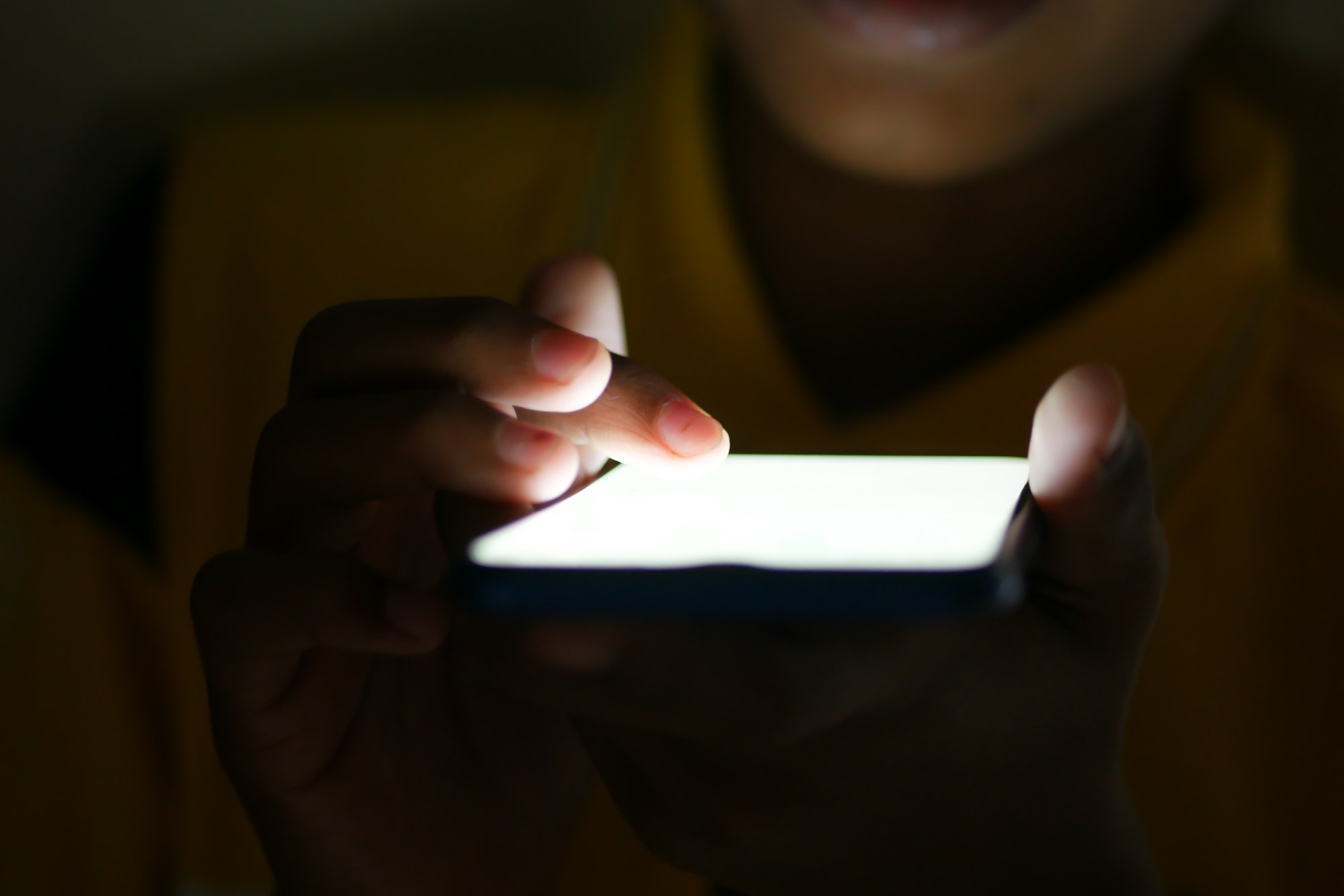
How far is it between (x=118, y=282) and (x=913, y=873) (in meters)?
0.47

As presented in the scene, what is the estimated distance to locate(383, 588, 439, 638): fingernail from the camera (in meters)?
0.23

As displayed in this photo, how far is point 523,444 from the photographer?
0.72 feet

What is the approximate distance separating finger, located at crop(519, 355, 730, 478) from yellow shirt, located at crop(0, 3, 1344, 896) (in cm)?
19

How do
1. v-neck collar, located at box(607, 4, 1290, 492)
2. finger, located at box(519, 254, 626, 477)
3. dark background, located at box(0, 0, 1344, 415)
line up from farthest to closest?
dark background, located at box(0, 0, 1344, 415)
v-neck collar, located at box(607, 4, 1290, 492)
finger, located at box(519, 254, 626, 477)

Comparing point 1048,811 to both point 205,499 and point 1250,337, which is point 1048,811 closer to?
point 1250,337

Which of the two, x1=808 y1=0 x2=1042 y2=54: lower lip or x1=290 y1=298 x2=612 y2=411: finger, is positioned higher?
x1=808 y1=0 x2=1042 y2=54: lower lip

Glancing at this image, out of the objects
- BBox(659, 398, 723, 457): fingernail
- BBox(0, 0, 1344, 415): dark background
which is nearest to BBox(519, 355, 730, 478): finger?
BBox(659, 398, 723, 457): fingernail

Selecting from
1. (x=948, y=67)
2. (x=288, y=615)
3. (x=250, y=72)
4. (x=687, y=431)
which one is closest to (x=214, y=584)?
(x=288, y=615)

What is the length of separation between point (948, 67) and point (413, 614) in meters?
0.29

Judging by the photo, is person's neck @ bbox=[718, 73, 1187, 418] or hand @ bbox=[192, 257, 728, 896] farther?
person's neck @ bbox=[718, 73, 1187, 418]

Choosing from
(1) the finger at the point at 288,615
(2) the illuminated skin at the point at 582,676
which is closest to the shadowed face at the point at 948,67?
(2) the illuminated skin at the point at 582,676

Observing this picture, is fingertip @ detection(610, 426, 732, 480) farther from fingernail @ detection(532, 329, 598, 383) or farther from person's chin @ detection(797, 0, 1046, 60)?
person's chin @ detection(797, 0, 1046, 60)

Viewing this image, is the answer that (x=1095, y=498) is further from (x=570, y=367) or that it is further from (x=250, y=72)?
(x=250, y=72)

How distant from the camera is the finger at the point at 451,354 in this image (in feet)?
0.76
